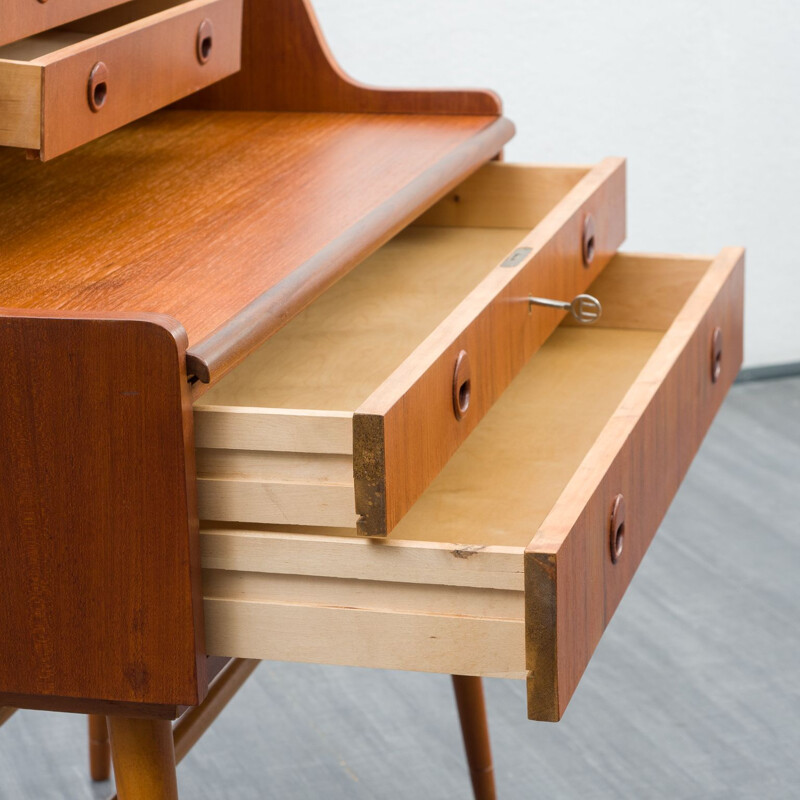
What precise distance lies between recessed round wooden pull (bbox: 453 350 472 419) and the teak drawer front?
38 cm

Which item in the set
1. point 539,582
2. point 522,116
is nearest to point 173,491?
point 539,582

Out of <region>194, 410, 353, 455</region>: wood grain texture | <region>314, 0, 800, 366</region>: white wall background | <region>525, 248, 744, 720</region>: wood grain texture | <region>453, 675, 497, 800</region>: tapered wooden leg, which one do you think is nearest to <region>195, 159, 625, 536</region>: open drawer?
<region>194, 410, 353, 455</region>: wood grain texture

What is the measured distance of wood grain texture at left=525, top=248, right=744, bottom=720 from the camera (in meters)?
0.86

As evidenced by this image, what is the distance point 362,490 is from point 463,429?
0.20 metres

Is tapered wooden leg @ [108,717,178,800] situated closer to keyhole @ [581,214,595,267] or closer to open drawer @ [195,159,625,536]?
open drawer @ [195,159,625,536]

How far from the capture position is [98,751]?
5.90 ft

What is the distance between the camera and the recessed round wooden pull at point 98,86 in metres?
1.09

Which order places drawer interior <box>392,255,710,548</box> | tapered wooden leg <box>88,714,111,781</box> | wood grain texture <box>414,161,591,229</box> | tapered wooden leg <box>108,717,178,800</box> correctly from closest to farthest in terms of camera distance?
tapered wooden leg <box>108,717,178,800</box> < drawer interior <box>392,255,710,548</box> < wood grain texture <box>414,161,591,229</box> < tapered wooden leg <box>88,714,111,781</box>

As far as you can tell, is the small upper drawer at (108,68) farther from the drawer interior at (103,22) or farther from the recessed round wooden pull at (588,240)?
the recessed round wooden pull at (588,240)

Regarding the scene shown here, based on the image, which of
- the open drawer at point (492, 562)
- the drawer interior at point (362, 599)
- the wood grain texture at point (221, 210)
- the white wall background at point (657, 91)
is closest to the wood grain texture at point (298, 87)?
the wood grain texture at point (221, 210)

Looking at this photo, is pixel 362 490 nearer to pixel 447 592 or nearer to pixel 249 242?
pixel 447 592

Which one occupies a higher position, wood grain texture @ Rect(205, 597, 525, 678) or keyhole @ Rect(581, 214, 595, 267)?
keyhole @ Rect(581, 214, 595, 267)

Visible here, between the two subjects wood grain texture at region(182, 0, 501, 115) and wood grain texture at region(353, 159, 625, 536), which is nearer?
wood grain texture at region(353, 159, 625, 536)

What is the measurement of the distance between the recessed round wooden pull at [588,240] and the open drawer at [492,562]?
18 centimetres
